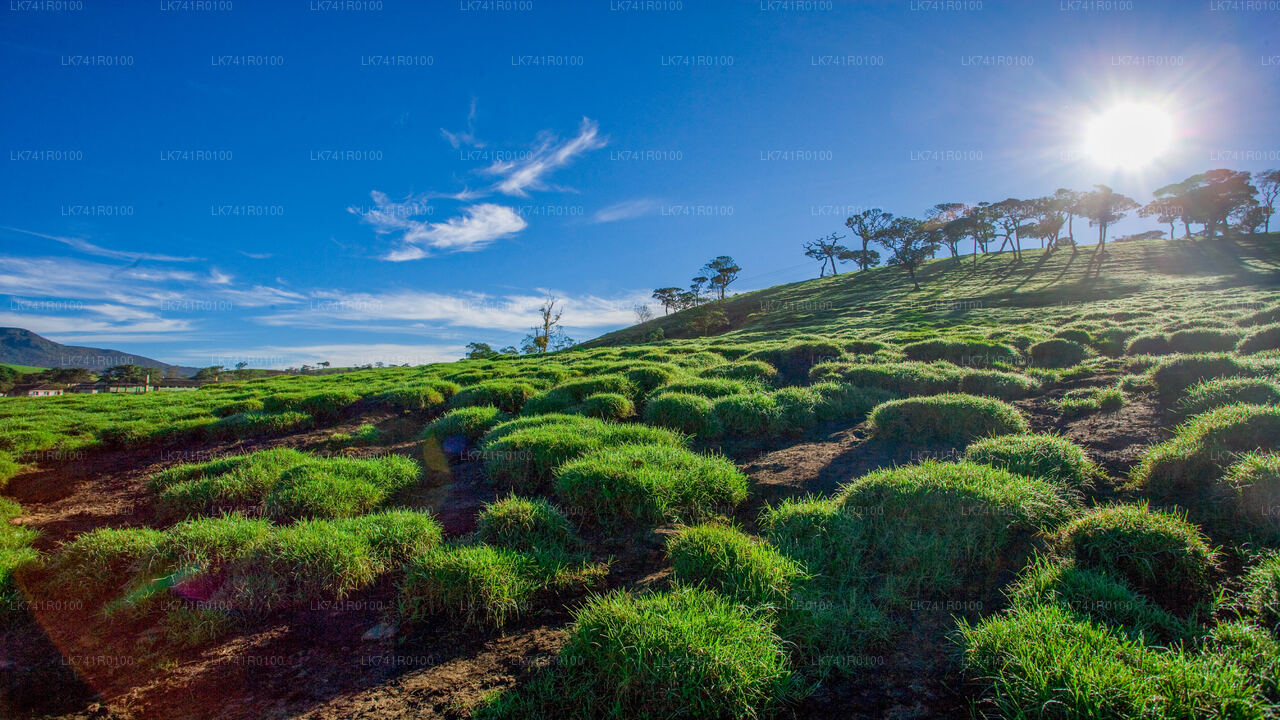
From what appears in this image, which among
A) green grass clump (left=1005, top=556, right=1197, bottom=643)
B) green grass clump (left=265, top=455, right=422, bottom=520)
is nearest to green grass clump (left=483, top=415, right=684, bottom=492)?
green grass clump (left=265, top=455, right=422, bottom=520)

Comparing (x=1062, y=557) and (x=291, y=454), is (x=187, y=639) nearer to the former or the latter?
(x=291, y=454)

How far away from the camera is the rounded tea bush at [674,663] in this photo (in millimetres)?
2723

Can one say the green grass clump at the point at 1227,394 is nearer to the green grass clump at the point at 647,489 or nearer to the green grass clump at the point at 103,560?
the green grass clump at the point at 647,489

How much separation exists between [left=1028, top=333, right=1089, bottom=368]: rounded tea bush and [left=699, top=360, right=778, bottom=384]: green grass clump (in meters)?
7.14

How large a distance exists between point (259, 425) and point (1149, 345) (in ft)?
72.8

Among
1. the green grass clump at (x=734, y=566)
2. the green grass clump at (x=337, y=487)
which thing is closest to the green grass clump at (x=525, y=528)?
the green grass clump at (x=734, y=566)

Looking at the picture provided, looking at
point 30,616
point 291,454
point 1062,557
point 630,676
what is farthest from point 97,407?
point 1062,557

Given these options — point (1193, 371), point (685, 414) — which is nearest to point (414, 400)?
point (685, 414)

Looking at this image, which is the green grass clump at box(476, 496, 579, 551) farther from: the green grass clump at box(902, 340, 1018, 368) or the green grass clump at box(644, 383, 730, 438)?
the green grass clump at box(902, 340, 1018, 368)

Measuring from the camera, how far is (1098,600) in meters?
3.20

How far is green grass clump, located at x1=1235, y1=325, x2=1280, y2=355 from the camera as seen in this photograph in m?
9.94

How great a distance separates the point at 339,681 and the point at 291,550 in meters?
1.69

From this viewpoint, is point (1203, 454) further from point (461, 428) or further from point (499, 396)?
point (499, 396)

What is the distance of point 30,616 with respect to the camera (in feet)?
12.6
